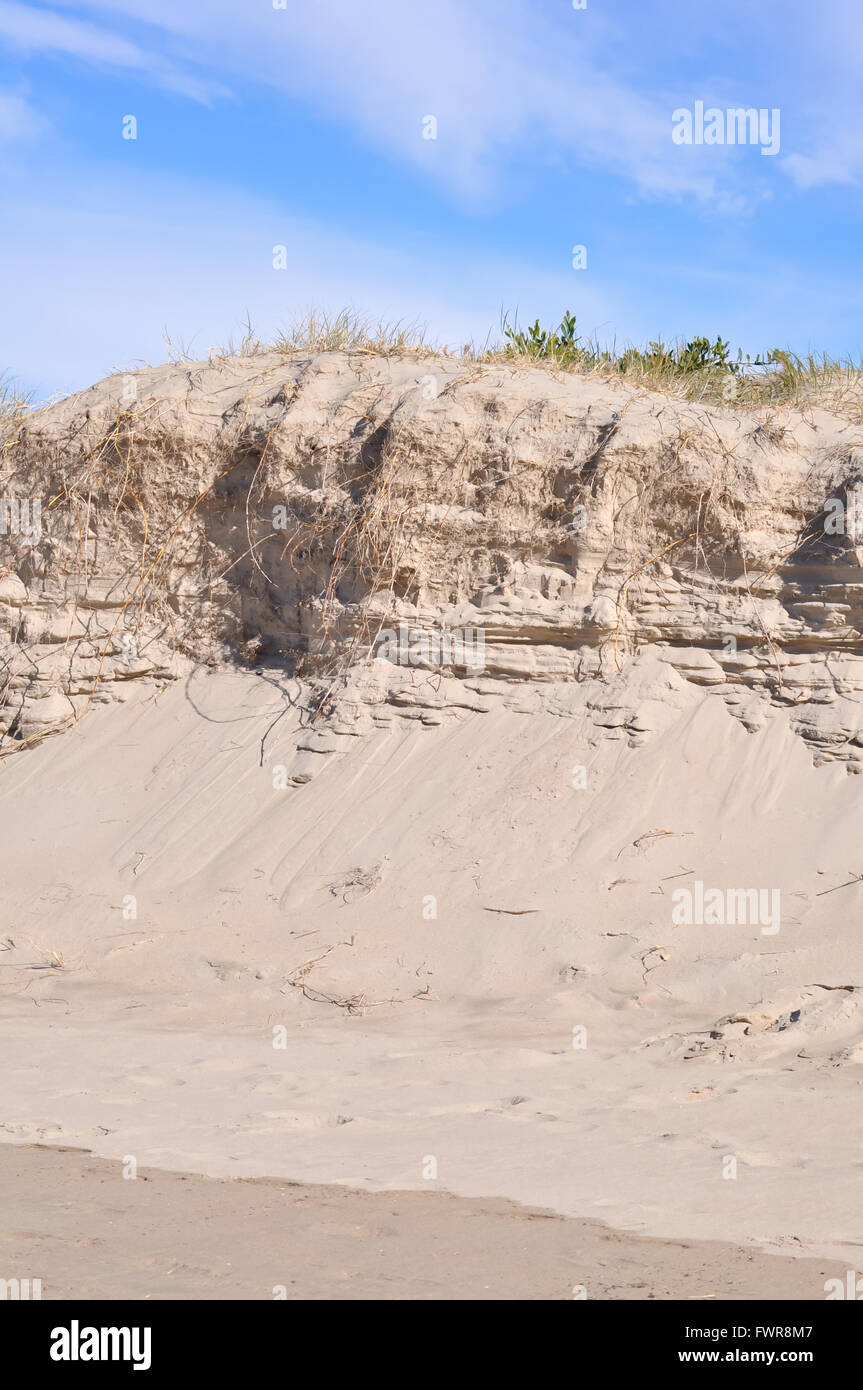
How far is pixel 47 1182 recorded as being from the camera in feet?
13.9

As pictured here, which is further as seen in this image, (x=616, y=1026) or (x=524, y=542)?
(x=524, y=542)

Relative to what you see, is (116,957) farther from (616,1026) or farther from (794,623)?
(794,623)

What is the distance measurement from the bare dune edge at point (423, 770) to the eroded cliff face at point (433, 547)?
0.09ft

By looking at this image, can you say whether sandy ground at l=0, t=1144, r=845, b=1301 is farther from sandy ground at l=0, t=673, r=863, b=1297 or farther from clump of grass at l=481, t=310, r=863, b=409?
clump of grass at l=481, t=310, r=863, b=409

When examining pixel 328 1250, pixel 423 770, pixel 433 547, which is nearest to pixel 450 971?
pixel 423 770

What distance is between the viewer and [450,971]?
6918mm

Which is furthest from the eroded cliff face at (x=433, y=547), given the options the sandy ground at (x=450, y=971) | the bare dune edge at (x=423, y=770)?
the sandy ground at (x=450, y=971)

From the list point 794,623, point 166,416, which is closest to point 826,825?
point 794,623

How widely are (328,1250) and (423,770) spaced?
185 inches

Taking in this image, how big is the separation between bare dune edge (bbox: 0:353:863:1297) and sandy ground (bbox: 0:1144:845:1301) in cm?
50

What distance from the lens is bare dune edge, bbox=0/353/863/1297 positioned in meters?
5.47

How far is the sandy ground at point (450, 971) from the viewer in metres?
4.41

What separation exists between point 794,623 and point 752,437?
1410 mm

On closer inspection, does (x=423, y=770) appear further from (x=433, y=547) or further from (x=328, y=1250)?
(x=328, y=1250)
